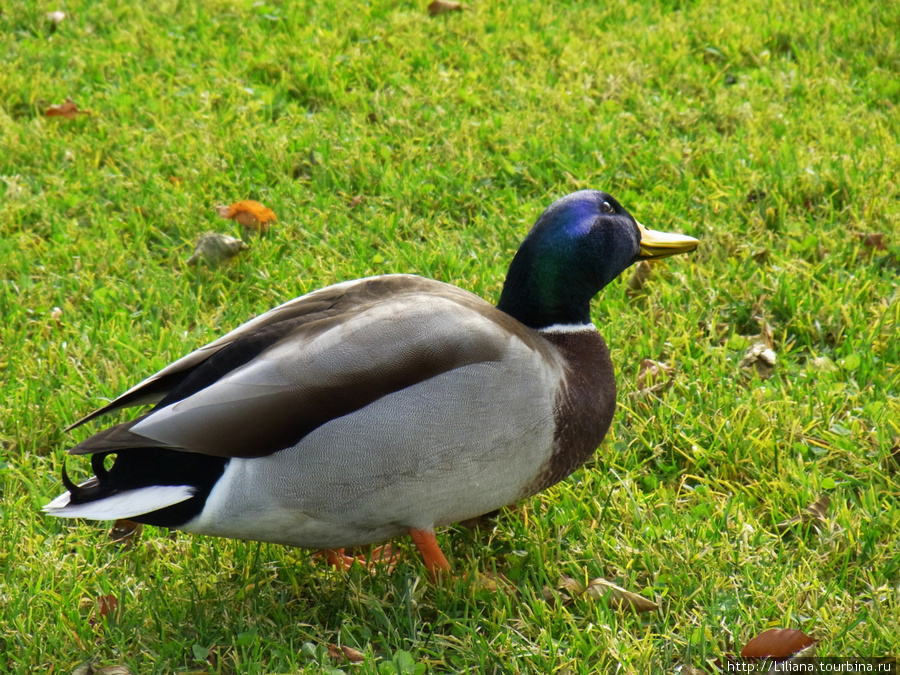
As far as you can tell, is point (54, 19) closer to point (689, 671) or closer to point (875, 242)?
point (875, 242)

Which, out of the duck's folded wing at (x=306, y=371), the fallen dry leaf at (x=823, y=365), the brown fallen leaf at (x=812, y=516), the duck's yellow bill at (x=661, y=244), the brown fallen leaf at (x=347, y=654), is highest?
the duck's folded wing at (x=306, y=371)

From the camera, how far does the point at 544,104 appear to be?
506cm

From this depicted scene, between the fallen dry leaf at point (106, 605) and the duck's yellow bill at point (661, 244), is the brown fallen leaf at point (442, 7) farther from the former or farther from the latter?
the fallen dry leaf at point (106, 605)

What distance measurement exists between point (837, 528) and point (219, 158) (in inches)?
124

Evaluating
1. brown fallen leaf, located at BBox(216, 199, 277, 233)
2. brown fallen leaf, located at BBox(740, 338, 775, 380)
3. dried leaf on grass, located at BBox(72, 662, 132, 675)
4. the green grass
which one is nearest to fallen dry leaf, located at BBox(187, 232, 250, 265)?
the green grass

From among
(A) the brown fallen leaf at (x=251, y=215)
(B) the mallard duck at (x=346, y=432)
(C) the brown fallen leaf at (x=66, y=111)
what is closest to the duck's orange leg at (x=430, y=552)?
(B) the mallard duck at (x=346, y=432)

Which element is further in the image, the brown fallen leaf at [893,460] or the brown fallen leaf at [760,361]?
the brown fallen leaf at [760,361]

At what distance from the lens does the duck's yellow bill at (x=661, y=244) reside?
3020mm

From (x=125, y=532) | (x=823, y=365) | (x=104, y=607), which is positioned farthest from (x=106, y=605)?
(x=823, y=365)

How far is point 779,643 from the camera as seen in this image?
232 cm

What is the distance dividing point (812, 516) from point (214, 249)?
7.94 ft

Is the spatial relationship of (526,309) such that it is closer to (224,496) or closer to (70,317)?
(224,496)

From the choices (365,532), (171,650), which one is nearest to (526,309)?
(365,532)

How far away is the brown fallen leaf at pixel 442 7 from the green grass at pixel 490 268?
96 mm
